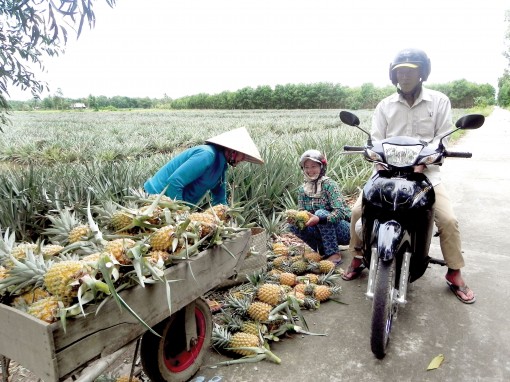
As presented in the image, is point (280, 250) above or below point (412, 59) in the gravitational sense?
below

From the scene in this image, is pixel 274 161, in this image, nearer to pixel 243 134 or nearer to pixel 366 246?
pixel 243 134

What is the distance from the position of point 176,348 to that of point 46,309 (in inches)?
44.1

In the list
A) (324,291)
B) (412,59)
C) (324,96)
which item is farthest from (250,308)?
(324,96)

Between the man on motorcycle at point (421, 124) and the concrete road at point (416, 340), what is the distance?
0.75 ft

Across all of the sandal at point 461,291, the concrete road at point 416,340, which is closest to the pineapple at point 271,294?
the concrete road at point 416,340

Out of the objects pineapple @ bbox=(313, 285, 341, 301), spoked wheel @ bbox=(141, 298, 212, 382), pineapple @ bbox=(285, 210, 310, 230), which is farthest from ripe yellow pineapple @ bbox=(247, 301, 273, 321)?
pineapple @ bbox=(285, 210, 310, 230)

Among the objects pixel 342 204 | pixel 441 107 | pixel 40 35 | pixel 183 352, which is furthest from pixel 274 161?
pixel 183 352

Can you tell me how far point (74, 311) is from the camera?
1516mm

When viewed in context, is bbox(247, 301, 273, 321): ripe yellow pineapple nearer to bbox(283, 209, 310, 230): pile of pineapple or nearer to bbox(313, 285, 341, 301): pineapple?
bbox(313, 285, 341, 301): pineapple

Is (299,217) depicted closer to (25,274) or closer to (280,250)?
(280,250)

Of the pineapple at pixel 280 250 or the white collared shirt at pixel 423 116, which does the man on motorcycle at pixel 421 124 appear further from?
the pineapple at pixel 280 250

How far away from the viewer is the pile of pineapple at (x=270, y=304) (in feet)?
8.77

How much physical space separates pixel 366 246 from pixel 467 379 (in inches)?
42.5

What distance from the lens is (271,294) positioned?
3.02 m
